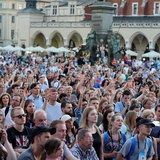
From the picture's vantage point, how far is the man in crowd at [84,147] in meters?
8.03

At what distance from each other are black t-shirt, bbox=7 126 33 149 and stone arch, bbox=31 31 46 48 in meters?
71.4

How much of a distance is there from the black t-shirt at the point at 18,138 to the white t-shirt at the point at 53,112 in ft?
8.86

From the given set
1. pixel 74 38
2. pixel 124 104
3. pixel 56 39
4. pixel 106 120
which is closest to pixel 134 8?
pixel 74 38

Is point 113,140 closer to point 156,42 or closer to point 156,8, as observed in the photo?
point 156,42

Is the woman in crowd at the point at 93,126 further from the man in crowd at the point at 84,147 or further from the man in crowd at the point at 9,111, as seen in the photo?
the man in crowd at the point at 9,111

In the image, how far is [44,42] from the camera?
83000 mm

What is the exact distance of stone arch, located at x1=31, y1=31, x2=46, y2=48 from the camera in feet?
262

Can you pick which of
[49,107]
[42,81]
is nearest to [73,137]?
A: [49,107]

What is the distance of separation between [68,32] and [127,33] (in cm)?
1085

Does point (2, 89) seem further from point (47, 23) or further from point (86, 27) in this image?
point (47, 23)

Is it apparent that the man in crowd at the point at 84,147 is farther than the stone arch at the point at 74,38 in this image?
No

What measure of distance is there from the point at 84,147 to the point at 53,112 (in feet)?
10.9

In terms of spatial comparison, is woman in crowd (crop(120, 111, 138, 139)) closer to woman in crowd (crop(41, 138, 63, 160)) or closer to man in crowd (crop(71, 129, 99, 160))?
Answer: man in crowd (crop(71, 129, 99, 160))

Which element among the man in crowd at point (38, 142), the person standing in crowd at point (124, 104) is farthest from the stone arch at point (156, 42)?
the man in crowd at point (38, 142)
